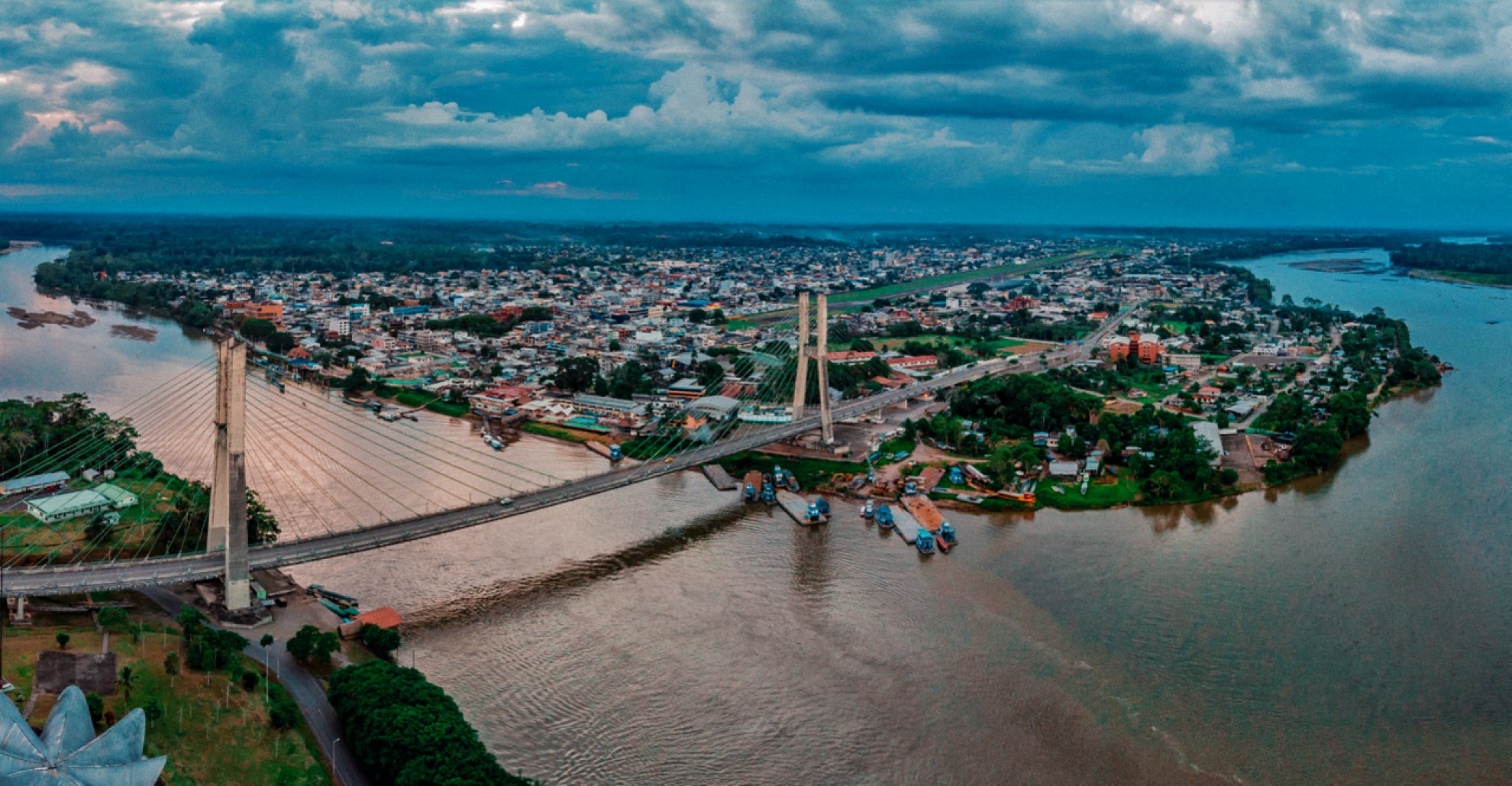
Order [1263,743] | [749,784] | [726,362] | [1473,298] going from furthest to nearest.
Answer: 1. [1473,298]
2. [726,362]
3. [1263,743]
4. [749,784]

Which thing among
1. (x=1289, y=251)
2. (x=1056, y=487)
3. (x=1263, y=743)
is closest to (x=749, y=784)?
(x=1263, y=743)

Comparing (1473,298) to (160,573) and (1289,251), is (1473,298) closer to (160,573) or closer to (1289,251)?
(1289,251)

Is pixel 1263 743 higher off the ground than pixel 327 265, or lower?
lower

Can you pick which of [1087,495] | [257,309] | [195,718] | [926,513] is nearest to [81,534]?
[195,718]

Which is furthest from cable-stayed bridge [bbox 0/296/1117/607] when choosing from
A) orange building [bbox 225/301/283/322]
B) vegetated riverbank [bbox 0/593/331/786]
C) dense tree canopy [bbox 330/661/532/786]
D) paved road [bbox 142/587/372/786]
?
orange building [bbox 225/301/283/322]

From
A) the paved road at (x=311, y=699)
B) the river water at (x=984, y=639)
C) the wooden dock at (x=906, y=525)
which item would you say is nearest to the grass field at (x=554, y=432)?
the river water at (x=984, y=639)

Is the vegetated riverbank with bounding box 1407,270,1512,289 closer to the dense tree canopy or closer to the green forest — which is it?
the green forest
